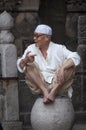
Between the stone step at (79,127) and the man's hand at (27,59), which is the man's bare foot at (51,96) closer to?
the man's hand at (27,59)

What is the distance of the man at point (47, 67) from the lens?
385 inches

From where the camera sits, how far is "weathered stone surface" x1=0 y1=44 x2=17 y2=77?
442 inches

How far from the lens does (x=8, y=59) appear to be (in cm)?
1130

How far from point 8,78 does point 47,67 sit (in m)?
1.53

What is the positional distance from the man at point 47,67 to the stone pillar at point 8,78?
4.29ft

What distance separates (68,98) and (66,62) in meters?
0.51

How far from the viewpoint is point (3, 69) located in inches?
450

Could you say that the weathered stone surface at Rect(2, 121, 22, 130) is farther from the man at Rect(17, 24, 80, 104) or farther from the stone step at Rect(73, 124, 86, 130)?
the man at Rect(17, 24, 80, 104)

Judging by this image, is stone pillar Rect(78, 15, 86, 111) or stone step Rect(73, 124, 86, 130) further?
stone pillar Rect(78, 15, 86, 111)

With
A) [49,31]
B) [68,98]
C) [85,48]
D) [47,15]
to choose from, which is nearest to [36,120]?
[68,98]

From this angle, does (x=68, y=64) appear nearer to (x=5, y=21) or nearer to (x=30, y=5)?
(x=5, y=21)

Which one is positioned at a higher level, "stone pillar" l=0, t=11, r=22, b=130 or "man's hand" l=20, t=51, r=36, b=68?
"man's hand" l=20, t=51, r=36, b=68

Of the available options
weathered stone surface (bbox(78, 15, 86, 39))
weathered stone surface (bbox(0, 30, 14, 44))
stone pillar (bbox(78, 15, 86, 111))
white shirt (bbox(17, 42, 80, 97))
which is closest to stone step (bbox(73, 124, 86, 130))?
stone pillar (bbox(78, 15, 86, 111))

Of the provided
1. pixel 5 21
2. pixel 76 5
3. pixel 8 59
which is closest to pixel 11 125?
pixel 8 59
